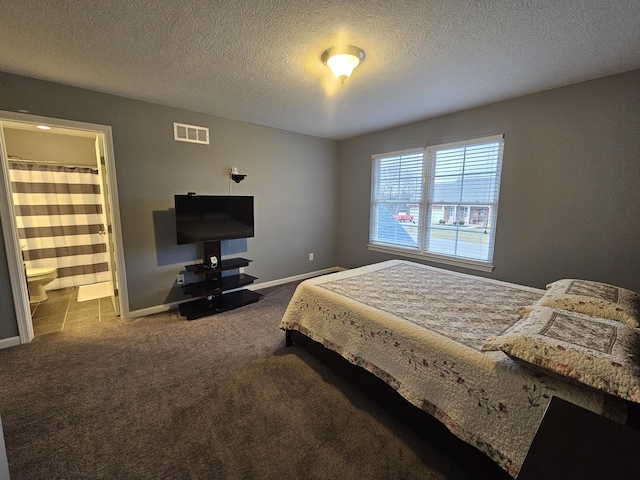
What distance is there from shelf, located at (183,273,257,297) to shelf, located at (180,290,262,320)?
189 mm

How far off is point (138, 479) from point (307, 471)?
2.73 feet

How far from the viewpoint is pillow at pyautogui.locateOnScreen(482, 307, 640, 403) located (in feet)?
3.08

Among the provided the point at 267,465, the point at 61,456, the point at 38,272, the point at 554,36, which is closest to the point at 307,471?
the point at 267,465

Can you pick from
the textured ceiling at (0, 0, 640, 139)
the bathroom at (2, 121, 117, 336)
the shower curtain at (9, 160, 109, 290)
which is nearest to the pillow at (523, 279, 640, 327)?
the textured ceiling at (0, 0, 640, 139)

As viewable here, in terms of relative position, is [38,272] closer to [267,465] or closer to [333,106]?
[267,465]

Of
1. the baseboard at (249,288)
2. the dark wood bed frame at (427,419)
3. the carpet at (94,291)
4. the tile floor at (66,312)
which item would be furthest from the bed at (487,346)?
the carpet at (94,291)

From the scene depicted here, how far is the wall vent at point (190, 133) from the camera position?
317 cm

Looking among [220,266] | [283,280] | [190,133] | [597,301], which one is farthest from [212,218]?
[597,301]

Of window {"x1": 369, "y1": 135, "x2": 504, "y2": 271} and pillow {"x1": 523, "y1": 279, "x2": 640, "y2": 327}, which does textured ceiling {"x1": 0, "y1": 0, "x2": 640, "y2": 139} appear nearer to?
window {"x1": 369, "y1": 135, "x2": 504, "y2": 271}

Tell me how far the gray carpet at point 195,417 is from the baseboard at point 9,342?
4.5 inches

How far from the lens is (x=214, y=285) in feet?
10.9

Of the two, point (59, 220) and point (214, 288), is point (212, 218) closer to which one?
point (214, 288)

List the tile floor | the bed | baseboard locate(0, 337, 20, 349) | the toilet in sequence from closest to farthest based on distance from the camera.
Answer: the bed
baseboard locate(0, 337, 20, 349)
the tile floor
the toilet

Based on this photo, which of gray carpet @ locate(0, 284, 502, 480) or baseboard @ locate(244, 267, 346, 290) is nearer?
gray carpet @ locate(0, 284, 502, 480)
